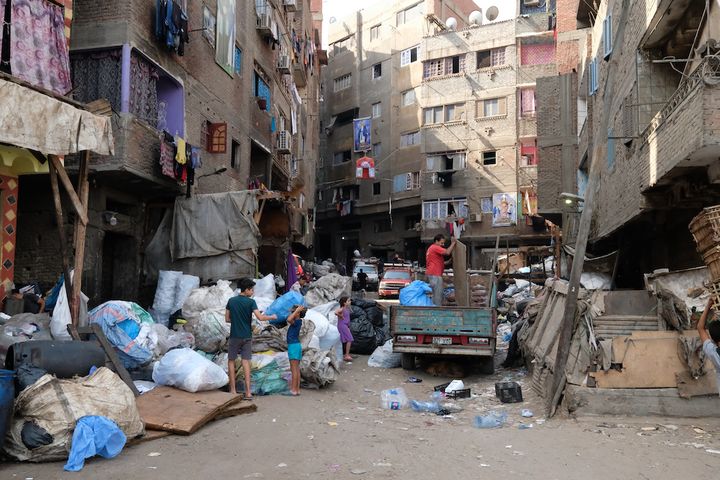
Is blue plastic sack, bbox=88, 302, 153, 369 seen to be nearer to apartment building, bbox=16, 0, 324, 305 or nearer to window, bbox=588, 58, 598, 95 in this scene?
apartment building, bbox=16, 0, 324, 305

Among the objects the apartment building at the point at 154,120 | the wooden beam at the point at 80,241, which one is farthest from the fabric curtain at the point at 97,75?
the wooden beam at the point at 80,241

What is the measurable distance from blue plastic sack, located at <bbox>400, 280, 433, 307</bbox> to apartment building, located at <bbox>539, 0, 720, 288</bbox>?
3694 millimetres

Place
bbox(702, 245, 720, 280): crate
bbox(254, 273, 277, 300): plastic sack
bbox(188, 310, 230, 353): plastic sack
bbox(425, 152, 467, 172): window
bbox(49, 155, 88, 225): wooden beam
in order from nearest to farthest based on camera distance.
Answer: bbox(702, 245, 720, 280): crate
bbox(49, 155, 88, 225): wooden beam
bbox(188, 310, 230, 353): plastic sack
bbox(254, 273, 277, 300): plastic sack
bbox(425, 152, 467, 172): window

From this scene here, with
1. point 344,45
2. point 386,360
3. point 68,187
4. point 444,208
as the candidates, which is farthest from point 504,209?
point 68,187

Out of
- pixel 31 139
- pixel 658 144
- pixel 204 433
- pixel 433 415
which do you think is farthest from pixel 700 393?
pixel 31 139

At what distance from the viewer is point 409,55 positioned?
4469cm

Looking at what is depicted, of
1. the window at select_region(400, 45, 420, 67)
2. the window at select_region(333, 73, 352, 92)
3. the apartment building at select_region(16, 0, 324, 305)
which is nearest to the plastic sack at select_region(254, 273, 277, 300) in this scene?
the apartment building at select_region(16, 0, 324, 305)

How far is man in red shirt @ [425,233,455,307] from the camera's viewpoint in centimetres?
1206

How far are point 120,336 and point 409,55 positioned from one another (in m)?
39.2

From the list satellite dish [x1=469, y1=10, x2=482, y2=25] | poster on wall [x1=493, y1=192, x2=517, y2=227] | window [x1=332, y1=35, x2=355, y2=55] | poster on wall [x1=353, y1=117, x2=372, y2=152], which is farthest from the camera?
window [x1=332, y1=35, x2=355, y2=55]

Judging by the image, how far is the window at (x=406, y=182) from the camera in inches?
1718

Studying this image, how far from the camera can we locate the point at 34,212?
41.3ft

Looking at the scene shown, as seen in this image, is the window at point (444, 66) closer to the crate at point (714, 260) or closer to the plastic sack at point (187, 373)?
the plastic sack at point (187, 373)

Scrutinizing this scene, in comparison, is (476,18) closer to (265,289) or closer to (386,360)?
(265,289)
